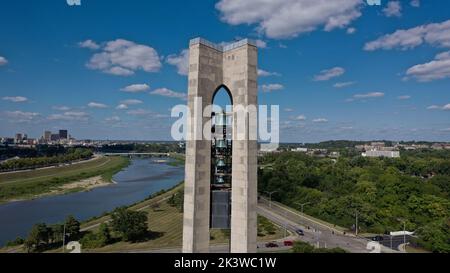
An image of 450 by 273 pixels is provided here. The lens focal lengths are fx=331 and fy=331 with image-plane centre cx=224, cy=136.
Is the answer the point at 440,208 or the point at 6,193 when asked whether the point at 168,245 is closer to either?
the point at 440,208

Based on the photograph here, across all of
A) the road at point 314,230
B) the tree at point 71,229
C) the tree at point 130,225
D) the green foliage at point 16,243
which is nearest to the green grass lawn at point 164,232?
the tree at point 130,225

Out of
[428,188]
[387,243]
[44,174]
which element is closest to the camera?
[387,243]

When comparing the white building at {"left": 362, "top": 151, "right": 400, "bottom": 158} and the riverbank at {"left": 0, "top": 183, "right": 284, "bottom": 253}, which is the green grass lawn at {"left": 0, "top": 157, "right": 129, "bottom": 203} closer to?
the riverbank at {"left": 0, "top": 183, "right": 284, "bottom": 253}

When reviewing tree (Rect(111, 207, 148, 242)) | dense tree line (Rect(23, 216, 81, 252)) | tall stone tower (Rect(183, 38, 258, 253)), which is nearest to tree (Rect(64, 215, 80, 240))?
dense tree line (Rect(23, 216, 81, 252))

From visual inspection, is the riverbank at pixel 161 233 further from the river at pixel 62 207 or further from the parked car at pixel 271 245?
the river at pixel 62 207

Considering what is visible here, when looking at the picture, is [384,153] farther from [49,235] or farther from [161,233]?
[49,235]

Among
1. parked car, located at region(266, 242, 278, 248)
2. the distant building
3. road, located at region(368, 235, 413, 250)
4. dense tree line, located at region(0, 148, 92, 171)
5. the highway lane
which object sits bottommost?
road, located at region(368, 235, 413, 250)
